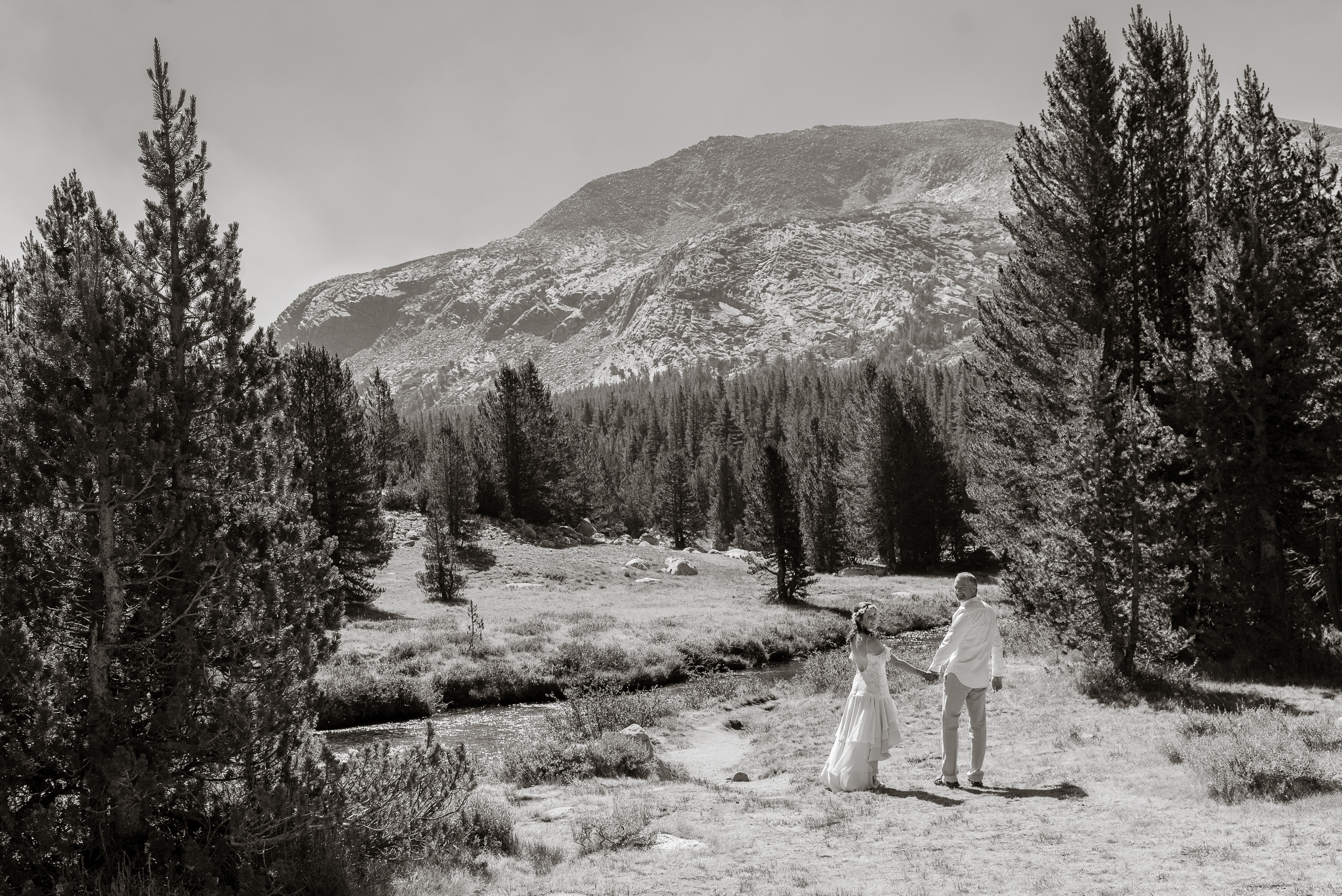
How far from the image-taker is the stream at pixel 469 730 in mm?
17438

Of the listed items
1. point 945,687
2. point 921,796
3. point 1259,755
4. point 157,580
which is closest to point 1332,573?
point 1259,755

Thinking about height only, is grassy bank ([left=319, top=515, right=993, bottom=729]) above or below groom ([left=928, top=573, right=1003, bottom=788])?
below

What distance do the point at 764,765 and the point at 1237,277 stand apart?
43.2ft

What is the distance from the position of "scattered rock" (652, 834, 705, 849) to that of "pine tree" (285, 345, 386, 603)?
26.1 metres

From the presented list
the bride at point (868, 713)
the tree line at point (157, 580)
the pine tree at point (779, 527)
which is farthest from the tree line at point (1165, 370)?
the pine tree at point (779, 527)

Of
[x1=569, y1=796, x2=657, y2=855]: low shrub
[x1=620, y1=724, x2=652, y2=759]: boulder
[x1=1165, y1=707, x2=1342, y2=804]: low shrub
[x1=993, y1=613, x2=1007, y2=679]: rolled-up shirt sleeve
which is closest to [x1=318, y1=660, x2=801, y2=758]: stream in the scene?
[x1=620, y1=724, x2=652, y2=759]: boulder

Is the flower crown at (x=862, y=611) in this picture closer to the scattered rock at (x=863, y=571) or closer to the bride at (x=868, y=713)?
the bride at (x=868, y=713)

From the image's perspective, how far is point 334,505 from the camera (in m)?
34.4

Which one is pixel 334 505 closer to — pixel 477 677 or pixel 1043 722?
pixel 477 677

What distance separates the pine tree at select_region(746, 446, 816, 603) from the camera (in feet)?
132

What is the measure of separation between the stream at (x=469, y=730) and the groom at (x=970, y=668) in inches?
367

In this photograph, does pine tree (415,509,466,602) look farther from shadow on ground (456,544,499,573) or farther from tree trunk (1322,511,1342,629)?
tree trunk (1322,511,1342,629)

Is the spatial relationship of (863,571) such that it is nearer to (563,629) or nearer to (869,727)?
(563,629)

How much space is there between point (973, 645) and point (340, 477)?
1208 inches
